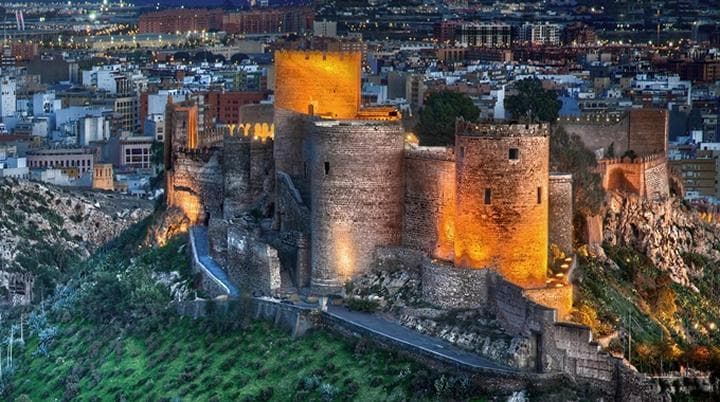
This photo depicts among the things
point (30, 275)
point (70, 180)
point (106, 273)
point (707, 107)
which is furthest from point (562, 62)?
point (106, 273)

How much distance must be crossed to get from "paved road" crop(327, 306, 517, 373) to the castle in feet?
3.20

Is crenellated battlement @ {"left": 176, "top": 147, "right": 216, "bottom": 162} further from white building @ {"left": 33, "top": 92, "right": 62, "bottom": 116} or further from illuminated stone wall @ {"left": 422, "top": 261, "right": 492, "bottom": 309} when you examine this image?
white building @ {"left": 33, "top": 92, "right": 62, "bottom": 116}

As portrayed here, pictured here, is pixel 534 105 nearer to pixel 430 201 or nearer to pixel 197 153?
pixel 197 153

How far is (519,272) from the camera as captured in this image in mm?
43281

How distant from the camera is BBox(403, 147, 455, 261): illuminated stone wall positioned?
4503 cm

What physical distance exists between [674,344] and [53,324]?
18.5 metres

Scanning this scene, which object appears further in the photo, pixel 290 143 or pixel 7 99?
pixel 7 99

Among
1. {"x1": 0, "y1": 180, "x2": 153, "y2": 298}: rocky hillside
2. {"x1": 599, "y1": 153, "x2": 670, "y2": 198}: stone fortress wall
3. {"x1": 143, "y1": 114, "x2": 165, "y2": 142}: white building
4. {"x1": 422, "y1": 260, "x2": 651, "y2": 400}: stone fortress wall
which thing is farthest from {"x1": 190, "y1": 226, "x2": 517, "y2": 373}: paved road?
{"x1": 143, "y1": 114, "x2": 165, "y2": 142}: white building

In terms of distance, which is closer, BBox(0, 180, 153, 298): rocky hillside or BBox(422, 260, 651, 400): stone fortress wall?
BBox(422, 260, 651, 400): stone fortress wall

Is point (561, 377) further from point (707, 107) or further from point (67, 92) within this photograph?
point (67, 92)

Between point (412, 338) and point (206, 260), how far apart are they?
34.8ft

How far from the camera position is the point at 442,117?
5716 cm

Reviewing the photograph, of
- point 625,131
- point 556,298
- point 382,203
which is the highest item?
point 625,131

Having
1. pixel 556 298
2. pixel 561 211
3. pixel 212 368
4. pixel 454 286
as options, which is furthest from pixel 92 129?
pixel 556 298
